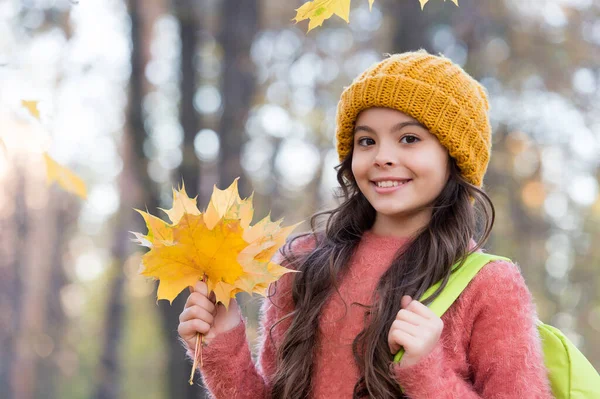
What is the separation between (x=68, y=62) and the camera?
9461 mm

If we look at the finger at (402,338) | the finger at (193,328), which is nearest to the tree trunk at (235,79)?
the finger at (193,328)

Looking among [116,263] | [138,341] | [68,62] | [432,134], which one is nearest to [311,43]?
[68,62]

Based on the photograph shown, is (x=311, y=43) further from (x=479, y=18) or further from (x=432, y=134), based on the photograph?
(x=432, y=134)

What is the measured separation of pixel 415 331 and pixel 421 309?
0.07 m

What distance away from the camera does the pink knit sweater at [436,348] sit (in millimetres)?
2043

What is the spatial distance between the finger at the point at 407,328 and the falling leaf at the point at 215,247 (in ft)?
1.11

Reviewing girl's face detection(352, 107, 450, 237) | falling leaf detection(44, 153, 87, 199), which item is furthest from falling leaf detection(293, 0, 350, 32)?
falling leaf detection(44, 153, 87, 199)

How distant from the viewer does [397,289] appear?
225 centimetres

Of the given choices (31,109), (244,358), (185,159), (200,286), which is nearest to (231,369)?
(244,358)

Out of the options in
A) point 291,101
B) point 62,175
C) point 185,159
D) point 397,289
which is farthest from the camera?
point 291,101

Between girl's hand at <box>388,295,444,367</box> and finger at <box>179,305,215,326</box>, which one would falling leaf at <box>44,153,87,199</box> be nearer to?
finger at <box>179,305,215,326</box>

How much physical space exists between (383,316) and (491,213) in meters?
0.53

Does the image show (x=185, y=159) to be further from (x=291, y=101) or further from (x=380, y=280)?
(x=380, y=280)

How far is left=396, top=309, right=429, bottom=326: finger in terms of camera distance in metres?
2.04
